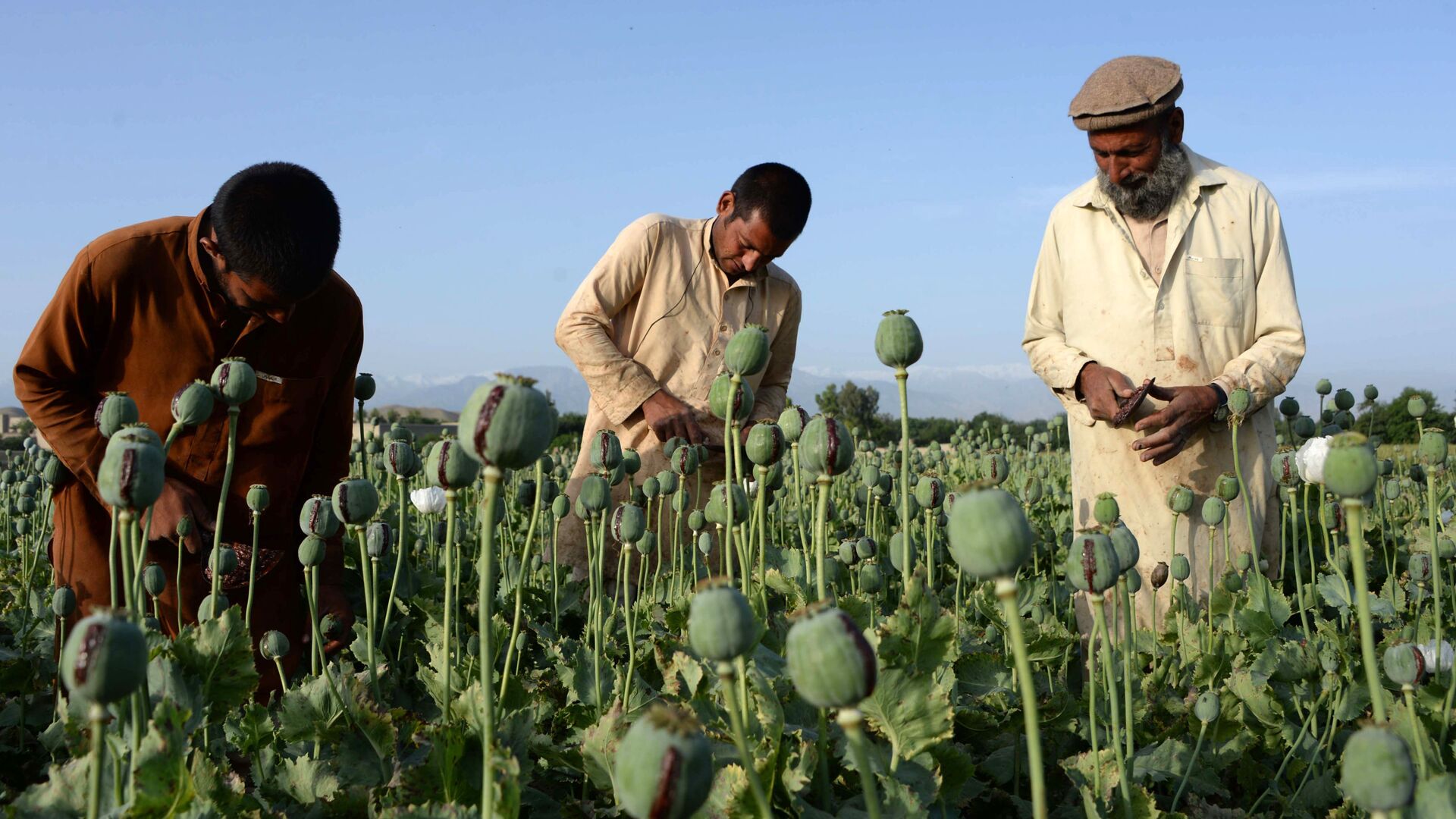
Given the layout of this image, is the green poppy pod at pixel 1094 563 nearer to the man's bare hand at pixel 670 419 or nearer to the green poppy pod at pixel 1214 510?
the green poppy pod at pixel 1214 510

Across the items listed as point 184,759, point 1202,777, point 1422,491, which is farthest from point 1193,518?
point 184,759

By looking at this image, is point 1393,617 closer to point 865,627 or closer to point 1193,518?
point 1193,518

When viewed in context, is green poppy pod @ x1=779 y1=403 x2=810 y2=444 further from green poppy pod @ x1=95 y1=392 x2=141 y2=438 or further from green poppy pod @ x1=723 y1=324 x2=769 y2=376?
green poppy pod @ x1=95 y1=392 x2=141 y2=438

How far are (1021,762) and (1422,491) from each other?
4.75 metres

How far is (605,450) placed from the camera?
2.62 m

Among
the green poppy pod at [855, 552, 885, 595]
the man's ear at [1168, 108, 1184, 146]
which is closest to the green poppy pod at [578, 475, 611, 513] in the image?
the green poppy pod at [855, 552, 885, 595]

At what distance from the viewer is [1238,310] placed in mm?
3795

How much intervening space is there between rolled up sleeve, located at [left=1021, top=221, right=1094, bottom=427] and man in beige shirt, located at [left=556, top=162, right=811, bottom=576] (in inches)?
36.0

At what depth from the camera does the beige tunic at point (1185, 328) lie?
148 inches

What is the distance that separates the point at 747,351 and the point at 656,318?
2.52 meters

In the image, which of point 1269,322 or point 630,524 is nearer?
point 630,524

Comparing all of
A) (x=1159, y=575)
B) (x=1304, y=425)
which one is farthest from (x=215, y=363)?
(x=1304, y=425)

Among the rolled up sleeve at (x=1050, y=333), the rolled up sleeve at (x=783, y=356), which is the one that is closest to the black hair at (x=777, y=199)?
the rolled up sleeve at (x=783, y=356)

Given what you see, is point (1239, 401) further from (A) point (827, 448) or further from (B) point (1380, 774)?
(B) point (1380, 774)
